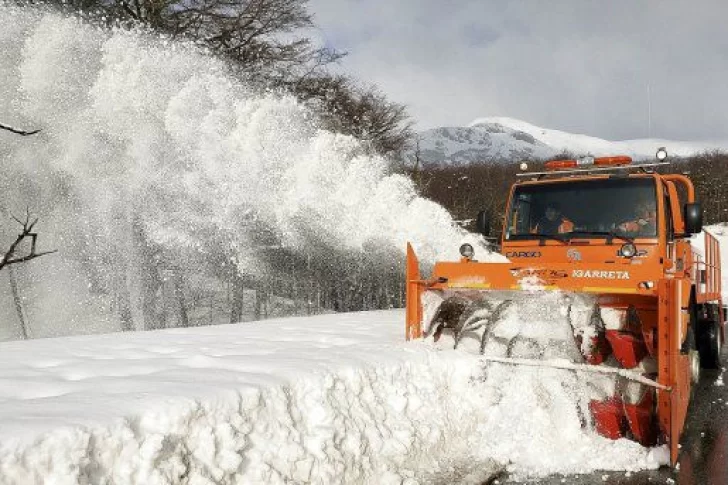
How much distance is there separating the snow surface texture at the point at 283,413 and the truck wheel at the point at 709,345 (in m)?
3.85

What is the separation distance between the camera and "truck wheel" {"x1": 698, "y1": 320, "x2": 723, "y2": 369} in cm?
781

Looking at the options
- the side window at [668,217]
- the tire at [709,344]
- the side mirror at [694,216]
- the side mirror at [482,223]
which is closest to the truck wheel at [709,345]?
the tire at [709,344]

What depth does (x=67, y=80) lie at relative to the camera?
10.8m

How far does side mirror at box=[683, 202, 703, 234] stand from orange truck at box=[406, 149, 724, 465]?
0.01 m

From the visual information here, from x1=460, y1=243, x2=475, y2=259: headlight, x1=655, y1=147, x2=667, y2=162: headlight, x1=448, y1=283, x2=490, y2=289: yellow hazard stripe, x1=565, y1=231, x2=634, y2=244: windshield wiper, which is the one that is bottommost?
x1=448, y1=283, x2=490, y2=289: yellow hazard stripe

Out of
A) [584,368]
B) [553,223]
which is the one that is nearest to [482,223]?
[553,223]

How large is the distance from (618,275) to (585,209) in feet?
5.14

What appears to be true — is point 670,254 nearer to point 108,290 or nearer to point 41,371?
point 41,371

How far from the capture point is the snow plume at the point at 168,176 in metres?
10.8

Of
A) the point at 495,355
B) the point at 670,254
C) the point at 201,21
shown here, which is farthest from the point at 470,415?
the point at 201,21

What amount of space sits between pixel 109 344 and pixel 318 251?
665 cm

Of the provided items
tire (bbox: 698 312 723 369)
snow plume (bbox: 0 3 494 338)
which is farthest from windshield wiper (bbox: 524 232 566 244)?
snow plume (bbox: 0 3 494 338)

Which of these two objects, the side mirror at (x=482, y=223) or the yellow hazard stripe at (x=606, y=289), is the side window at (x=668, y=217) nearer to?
the yellow hazard stripe at (x=606, y=289)

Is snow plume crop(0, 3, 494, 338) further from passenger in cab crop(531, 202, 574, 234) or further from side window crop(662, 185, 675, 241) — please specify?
side window crop(662, 185, 675, 241)
